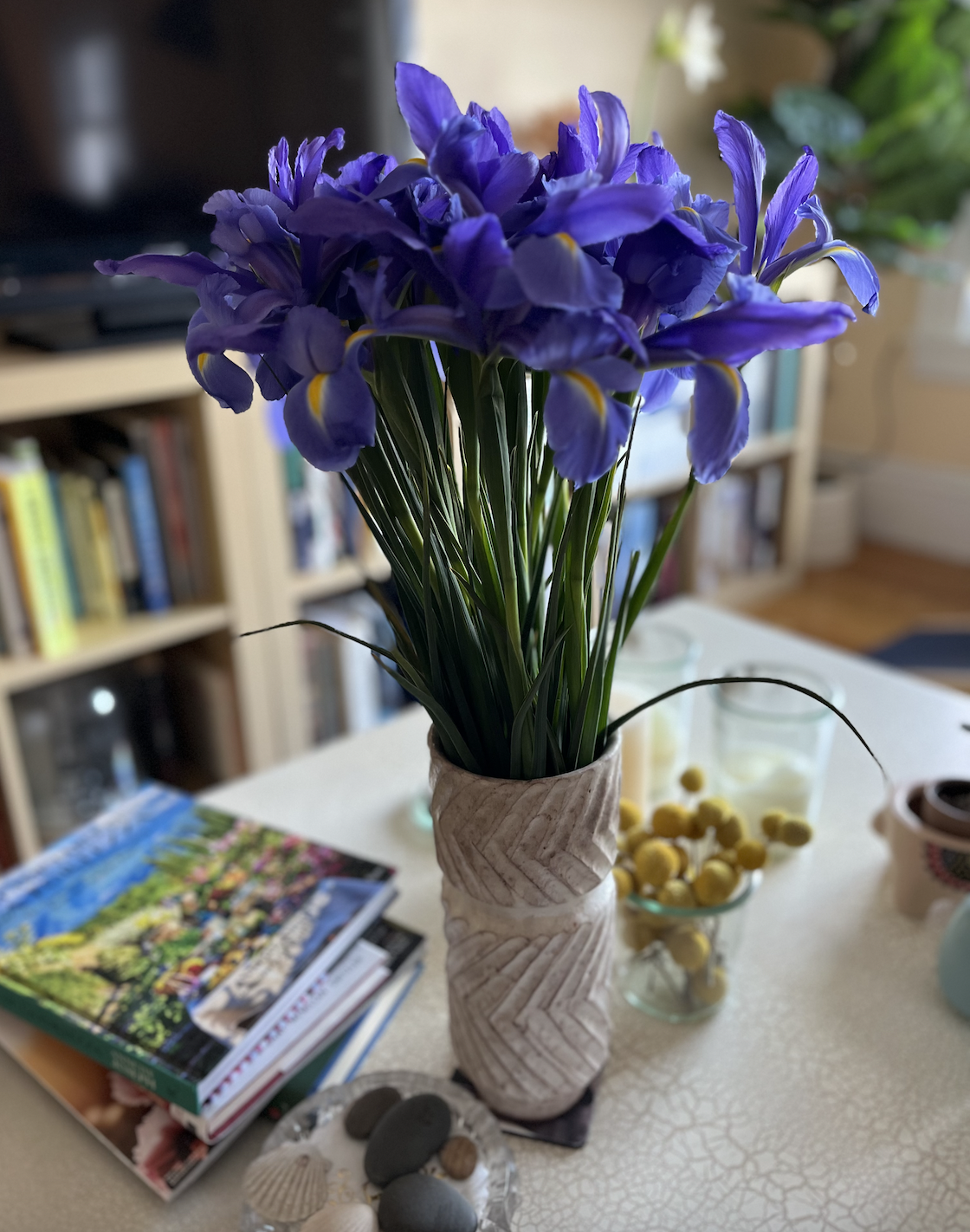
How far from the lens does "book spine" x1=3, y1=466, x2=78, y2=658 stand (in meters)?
1.48

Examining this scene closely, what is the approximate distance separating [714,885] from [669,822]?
2.4 inches

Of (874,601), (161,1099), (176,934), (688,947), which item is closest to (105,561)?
(176,934)

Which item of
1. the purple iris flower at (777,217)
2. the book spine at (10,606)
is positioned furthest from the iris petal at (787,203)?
the book spine at (10,606)

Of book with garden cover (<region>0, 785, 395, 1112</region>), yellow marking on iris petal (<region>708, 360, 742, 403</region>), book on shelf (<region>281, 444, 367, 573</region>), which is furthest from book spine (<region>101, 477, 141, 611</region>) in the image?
yellow marking on iris petal (<region>708, 360, 742, 403</region>)

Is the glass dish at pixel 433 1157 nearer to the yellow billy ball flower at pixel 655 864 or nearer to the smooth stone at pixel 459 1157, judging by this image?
the smooth stone at pixel 459 1157

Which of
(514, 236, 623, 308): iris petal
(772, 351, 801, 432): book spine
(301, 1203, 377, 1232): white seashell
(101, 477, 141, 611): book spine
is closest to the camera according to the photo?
(514, 236, 623, 308): iris petal

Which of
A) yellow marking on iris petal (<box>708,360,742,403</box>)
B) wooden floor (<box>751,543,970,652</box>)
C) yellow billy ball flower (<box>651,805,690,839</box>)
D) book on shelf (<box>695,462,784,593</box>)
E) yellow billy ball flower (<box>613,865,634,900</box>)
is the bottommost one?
wooden floor (<box>751,543,970,652</box>)

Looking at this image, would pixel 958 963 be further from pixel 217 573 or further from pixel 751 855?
pixel 217 573

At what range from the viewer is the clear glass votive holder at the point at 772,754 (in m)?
0.87

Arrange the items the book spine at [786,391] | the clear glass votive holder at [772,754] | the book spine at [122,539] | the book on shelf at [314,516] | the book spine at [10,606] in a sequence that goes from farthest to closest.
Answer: the book spine at [786,391]
the book on shelf at [314,516]
the book spine at [122,539]
the book spine at [10,606]
the clear glass votive holder at [772,754]

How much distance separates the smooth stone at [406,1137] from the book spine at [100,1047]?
0.11m

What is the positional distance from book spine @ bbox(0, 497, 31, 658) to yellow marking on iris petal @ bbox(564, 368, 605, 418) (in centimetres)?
132

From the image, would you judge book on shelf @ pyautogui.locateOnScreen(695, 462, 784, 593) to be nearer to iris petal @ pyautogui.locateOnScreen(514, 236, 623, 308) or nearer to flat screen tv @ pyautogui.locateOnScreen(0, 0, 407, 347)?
flat screen tv @ pyautogui.locateOnScreen(0, 0, 407, 347)

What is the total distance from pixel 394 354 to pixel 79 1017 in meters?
0.48
